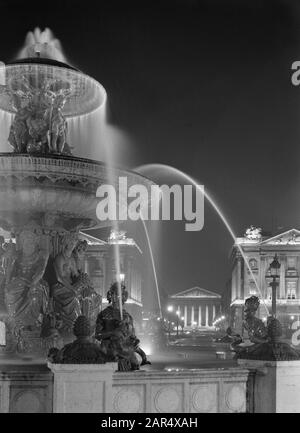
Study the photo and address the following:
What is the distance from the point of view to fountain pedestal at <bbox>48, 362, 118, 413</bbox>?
6391 millimetres

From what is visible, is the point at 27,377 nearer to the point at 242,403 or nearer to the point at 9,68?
the point at 242,403

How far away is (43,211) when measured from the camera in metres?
11.8

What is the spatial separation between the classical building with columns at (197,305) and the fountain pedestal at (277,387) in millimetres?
143212

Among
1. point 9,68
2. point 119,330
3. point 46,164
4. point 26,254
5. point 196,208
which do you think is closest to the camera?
point 119,330

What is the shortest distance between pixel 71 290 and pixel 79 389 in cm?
529

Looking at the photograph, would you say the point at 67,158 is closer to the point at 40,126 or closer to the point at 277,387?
the point at 40,126

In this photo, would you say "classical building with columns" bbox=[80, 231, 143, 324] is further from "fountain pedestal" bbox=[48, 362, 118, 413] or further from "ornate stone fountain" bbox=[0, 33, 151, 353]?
"fountain pedestal" bbox=[48, 362, 118, 413]

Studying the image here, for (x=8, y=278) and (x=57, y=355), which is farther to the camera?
(x=8, y=278)

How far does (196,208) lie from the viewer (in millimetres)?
15922

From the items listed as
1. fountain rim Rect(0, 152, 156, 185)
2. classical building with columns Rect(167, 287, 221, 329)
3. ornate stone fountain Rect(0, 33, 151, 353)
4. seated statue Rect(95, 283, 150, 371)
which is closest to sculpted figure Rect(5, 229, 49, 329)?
ornate stone fountain Rect(0, 33, 151, 353)

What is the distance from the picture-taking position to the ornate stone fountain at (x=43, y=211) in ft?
36.0

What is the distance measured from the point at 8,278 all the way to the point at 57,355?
4997 millimetres

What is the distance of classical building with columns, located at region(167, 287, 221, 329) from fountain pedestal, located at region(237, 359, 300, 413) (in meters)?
143

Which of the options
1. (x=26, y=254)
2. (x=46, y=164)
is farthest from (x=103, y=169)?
(x=26, y=254)
